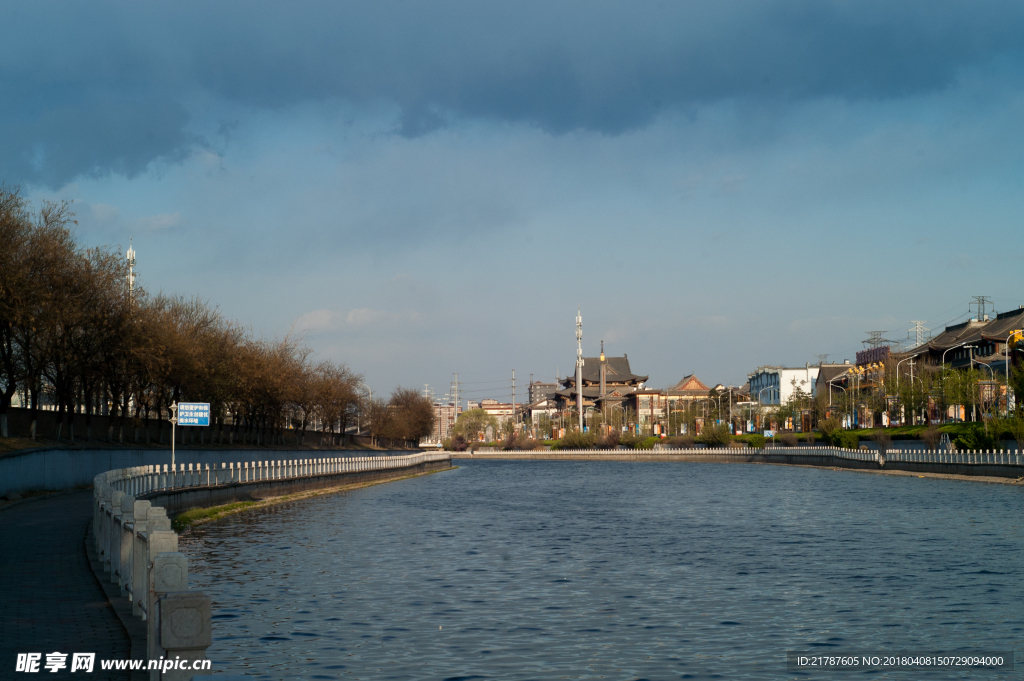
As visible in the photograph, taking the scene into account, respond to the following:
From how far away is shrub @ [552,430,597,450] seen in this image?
558 ft

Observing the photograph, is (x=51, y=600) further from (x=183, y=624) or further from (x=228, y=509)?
(x=228, y=509)

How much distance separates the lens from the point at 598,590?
68.7 feet

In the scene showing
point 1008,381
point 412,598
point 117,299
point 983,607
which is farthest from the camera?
→ point 1008,381

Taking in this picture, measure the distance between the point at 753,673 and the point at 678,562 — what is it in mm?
11868

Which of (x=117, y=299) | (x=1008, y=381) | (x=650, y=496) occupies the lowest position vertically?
(x=650, y=496)

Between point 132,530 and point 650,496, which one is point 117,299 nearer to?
point 650,496

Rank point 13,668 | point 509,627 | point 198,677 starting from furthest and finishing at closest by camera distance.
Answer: point 509,627 < point 198,677 < point 13,668

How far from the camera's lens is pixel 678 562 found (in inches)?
1008

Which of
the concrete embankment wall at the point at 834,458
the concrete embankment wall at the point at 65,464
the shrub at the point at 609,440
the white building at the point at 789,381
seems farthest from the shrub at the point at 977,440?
the white building at the point at 789,381

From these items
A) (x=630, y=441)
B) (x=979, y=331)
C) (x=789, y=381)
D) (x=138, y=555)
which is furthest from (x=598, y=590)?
(x=789, y=381)

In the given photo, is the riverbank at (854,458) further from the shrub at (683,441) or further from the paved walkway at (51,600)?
the paved walkway at (51,600)

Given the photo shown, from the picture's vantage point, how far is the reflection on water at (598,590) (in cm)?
1477

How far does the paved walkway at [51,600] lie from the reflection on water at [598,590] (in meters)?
2.07

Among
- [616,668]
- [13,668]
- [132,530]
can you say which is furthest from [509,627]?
[13,668]
